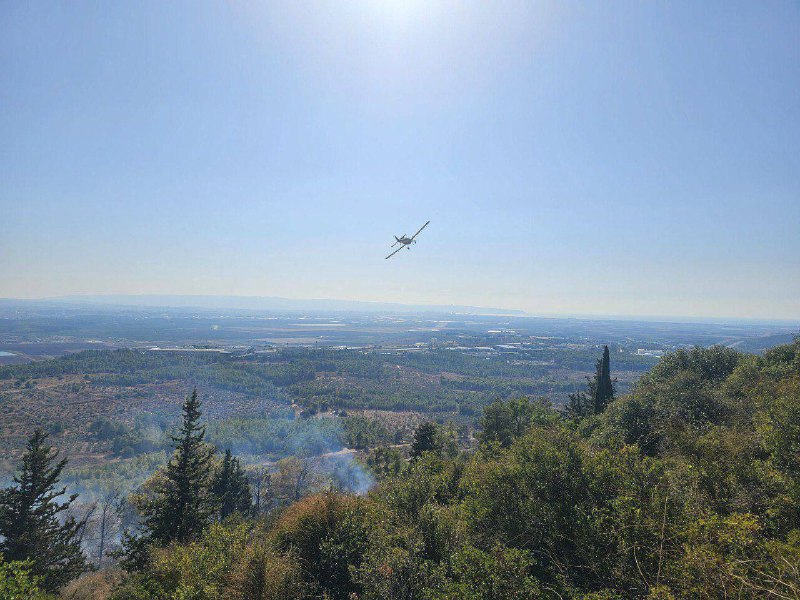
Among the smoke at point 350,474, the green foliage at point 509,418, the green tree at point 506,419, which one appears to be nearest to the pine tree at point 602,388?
the green foliage at point 509,418

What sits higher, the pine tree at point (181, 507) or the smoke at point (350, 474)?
the pine tree at point (181, 507)

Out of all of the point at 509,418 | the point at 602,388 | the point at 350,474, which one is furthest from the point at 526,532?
the point at 350,474

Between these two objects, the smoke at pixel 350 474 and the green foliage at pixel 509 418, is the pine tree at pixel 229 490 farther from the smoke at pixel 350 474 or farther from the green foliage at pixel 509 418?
the green foliage at pixel 509 418

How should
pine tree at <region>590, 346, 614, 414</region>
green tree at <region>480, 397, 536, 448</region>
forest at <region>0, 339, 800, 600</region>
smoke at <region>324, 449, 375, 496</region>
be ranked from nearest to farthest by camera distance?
forest at <region>0, 339, 800, 600</region> < green tree at <region>480, 397, 536, 448</region> < pine tree at <region>590, 346, 614, 414</region> < smoke at <region>324, 449, 375, 496</region>

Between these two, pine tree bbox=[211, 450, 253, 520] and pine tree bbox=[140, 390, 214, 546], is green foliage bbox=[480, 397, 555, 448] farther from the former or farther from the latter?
pine tree bbox=[140, 390, 214, 546]

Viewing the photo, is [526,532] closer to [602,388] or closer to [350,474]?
[602,388]

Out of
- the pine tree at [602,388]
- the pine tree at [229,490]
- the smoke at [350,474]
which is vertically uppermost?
the pine tree at [602,388]

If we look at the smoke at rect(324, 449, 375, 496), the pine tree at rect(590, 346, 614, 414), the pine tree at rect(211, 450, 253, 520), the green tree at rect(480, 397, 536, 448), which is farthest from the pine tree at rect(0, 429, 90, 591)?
the pine tree at rect(590, 346, 614, 414)
